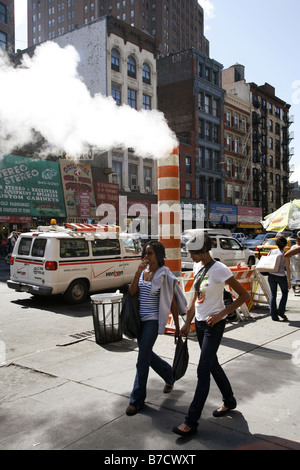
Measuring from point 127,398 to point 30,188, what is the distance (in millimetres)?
23741

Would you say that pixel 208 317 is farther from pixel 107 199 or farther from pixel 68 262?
pixel 107 199

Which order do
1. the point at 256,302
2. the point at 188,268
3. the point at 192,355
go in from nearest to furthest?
the point at 192,355 → the point at 256,302 → the point at 188,268

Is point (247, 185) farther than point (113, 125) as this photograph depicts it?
Yes

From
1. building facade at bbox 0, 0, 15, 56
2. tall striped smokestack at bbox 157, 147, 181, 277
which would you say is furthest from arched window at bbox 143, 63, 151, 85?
tall striped smokestack at bbox 157, 147, 181, 277

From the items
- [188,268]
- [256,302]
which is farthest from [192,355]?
[188,268]

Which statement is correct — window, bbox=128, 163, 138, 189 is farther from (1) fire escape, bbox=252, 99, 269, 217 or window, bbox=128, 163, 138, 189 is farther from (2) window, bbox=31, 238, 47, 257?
(2) window, bbox=31, 238, 47, 257

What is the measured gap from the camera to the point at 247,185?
50094 millimetres

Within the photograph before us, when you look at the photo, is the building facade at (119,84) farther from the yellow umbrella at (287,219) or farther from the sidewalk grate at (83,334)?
the sidewalk grate at (83,334)

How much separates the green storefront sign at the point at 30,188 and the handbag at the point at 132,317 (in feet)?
74.0

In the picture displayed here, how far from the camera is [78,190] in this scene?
2927 centimetres

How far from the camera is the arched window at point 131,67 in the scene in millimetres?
34125

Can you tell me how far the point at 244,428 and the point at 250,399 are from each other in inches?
26.4

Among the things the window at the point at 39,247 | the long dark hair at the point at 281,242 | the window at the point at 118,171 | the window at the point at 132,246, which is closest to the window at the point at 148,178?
the window at the point at 118,171

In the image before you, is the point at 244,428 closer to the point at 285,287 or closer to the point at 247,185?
A: the point at 285,287
